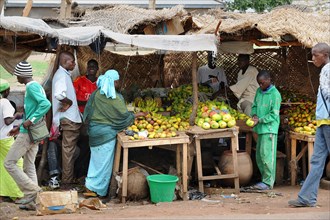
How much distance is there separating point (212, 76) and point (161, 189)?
134 inches

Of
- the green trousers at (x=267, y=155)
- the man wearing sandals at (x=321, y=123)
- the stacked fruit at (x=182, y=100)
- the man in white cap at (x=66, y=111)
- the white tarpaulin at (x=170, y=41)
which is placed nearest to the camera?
the man wearing sandals at (x=321, y=123)

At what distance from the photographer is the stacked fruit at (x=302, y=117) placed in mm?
8953

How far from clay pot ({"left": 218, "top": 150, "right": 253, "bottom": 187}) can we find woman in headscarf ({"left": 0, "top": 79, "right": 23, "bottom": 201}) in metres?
3.12

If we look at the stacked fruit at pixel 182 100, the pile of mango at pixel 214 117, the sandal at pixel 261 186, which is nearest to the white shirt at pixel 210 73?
the stacked fruit at pixel 182 100

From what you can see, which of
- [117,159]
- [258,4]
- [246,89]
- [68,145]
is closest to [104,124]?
[117,159]

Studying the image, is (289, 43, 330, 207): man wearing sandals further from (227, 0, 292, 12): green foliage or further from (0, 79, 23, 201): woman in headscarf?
(227, 0, 292, 12): green foliage

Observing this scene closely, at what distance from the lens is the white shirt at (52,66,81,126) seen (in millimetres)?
8312

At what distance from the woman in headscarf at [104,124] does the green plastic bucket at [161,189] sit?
722mm

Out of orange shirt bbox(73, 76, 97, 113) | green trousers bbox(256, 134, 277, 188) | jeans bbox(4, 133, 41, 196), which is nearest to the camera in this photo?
jeans bbox(4, 133, 41, 196)

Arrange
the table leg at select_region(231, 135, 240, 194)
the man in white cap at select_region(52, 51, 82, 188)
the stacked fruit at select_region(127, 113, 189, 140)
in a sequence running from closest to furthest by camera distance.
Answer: the stacked fruit at select_region(127, 113, 189, 140) < the man in white cap at select_region(52, 51, 82, 188) < the table leg at select_region(231, 135, 240, 194)

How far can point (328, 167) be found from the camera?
9.10 metres

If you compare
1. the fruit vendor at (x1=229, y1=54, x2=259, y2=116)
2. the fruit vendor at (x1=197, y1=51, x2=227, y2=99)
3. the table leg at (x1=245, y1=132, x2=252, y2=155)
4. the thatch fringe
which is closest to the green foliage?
the fruit vendor at (x1=197, y1=51, x2=227, y2=99)

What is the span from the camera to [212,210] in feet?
23.5

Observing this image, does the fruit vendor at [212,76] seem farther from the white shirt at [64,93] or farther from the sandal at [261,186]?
the white shirt at [64,93]
